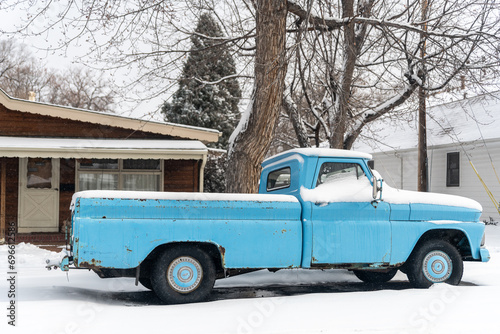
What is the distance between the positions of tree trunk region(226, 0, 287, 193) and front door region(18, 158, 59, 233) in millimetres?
6895

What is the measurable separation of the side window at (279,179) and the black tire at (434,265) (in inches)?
82.3

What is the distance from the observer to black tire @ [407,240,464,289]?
723 centimetres

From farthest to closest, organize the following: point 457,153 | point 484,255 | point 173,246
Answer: point 457,153
point 484,255
point 173,246

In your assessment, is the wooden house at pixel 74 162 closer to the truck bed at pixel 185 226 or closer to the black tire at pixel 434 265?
the truck bed at pixel 185 226

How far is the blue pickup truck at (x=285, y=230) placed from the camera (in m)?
6.07

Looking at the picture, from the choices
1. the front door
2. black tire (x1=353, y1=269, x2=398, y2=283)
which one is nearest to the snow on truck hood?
black tire (x1=353, y1=269, x2=398, y2=283)

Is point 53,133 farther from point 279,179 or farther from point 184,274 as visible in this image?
point 184,274

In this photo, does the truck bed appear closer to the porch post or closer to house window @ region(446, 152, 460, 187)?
the porch post

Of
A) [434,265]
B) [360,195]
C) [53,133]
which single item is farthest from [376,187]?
[53,133]

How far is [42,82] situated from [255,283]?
3914 cm

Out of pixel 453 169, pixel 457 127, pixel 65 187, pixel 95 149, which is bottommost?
pixel 65 187

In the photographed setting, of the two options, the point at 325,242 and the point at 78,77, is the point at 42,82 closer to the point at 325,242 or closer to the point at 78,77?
the point at 78,77

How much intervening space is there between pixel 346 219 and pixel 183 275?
2258 millimetres

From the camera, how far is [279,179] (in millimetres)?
7957
